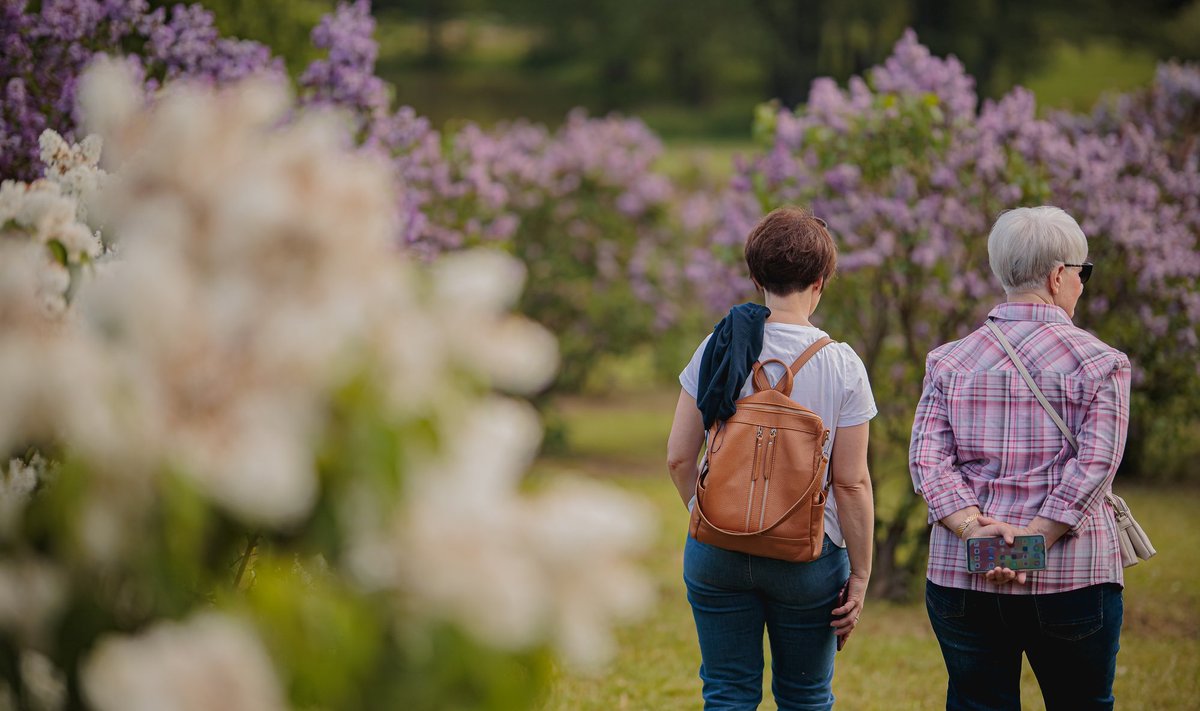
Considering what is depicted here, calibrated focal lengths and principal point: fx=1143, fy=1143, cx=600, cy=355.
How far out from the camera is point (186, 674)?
48.4 inches

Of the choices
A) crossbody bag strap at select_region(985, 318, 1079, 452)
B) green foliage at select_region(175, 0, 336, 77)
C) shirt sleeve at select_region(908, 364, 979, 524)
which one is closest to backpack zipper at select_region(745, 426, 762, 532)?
shirt sleeve at select_region(908, 364, 979, 524)

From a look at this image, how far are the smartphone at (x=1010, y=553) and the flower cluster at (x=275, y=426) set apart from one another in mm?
2039

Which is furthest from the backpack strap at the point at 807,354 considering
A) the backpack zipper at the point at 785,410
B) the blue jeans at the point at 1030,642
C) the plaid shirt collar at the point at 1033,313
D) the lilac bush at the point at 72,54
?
the lilac bush at the point at 72,54

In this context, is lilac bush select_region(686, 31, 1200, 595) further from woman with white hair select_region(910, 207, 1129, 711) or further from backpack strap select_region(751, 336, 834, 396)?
backpack strap select_region(751, 336, 834, 396)

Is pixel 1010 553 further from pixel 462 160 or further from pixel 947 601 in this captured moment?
pixel 462 160

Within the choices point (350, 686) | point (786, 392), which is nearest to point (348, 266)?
point (350, 686)

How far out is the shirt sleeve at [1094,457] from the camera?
10.4ft

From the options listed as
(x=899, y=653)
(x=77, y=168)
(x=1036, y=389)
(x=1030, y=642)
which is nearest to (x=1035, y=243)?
(x=1036, y=389)

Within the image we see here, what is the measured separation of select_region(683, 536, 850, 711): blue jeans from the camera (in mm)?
3271

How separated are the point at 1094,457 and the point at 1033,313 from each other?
460mm

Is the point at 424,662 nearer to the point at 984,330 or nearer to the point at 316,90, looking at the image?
the point at 984,330

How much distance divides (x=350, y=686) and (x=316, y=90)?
565 centimetres

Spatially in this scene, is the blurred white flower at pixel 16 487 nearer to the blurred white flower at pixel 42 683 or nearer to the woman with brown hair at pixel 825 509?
the blurred white flower at pixel 42 683

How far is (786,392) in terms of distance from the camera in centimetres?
321
